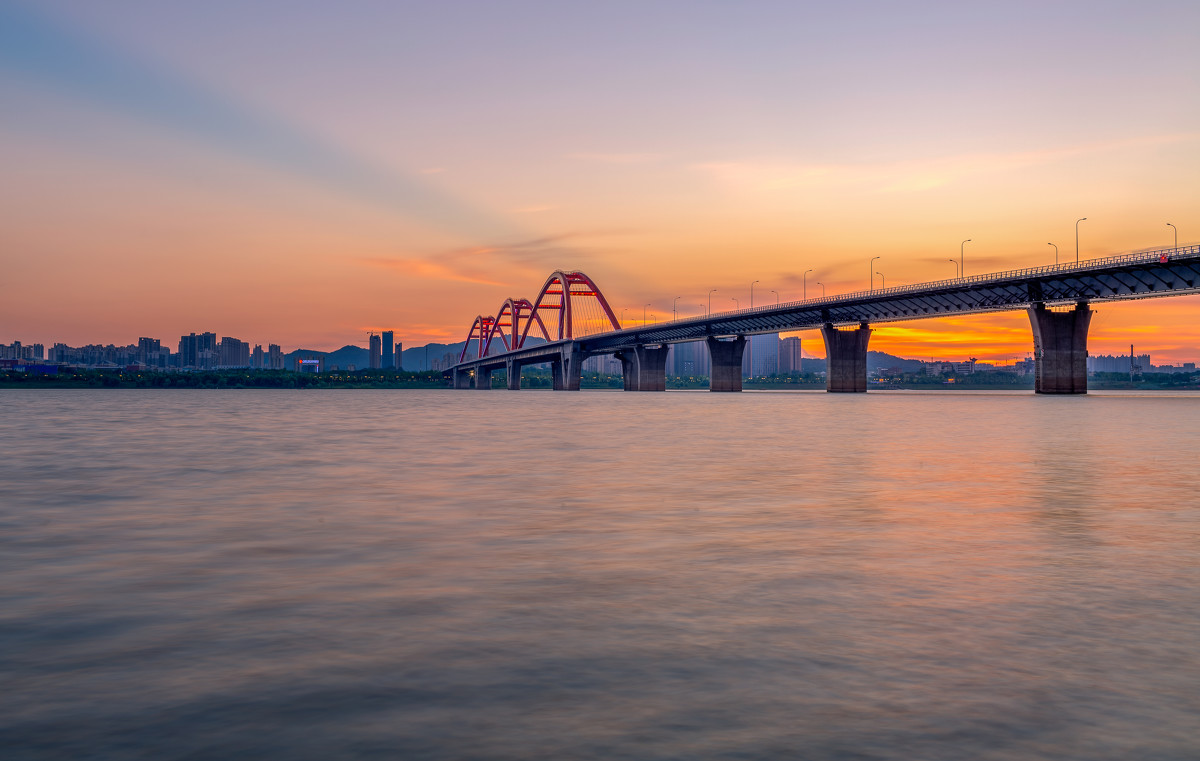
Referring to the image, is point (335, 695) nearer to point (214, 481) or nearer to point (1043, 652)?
point (1043, 652)

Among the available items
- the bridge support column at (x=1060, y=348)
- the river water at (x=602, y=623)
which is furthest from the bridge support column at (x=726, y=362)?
the river water at (x=602, y=623)

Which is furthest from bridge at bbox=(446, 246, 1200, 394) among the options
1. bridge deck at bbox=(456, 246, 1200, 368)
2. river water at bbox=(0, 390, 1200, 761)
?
river water at bbox=(0, 390, 1200, 761)

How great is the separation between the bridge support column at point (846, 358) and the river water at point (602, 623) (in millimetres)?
128680

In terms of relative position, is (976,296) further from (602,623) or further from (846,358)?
(602,623)

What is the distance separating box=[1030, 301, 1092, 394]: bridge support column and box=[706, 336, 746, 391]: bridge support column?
2521 inches

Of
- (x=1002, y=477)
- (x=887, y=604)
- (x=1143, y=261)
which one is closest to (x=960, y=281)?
(x=1143, y=261)

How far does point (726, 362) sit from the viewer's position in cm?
18325

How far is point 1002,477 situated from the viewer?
2655 centimetres

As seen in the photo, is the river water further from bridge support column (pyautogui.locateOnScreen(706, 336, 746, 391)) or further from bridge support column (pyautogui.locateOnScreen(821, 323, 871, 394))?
bridge support column (pyautogui.locateOnScreen(706, 336, 746, 391))

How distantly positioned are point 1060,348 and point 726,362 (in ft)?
245

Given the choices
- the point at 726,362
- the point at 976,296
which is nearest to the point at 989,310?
the point at 976,296

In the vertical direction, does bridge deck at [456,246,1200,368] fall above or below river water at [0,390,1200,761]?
above

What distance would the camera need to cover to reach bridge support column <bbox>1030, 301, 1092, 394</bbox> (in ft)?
367

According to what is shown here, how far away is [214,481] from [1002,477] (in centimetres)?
2203
